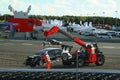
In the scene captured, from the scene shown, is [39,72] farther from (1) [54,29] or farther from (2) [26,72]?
(1) [54,29]

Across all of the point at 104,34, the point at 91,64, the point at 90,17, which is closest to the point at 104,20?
the point at 90,17

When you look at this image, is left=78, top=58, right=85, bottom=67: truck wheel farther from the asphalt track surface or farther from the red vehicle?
the asphalt track surface

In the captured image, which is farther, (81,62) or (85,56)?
(85,56)

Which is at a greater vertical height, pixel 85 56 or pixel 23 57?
pixel 85 56

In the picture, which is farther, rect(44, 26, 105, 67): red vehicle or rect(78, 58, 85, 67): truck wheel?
rect(44, 26, 105, 67): red vehicle

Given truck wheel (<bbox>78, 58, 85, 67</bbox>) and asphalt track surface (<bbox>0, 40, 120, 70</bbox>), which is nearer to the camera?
truck wheel (<bbox>78, 58, 85, 67</bbox>)

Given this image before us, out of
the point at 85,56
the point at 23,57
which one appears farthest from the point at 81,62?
the point at 23,57

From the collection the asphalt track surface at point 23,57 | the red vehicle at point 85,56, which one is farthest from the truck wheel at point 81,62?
the asphalt track surface at point 23,57

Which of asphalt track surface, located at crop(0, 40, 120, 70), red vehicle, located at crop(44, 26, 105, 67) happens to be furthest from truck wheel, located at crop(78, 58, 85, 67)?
asphalt track surface, located at crop(0, 40, 120, 70)

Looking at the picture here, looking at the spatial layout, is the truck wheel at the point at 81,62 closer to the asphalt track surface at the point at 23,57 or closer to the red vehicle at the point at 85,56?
the red vehicle at the point at 85,56

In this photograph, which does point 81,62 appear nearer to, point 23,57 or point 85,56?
point 85,56

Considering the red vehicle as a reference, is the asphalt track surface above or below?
below

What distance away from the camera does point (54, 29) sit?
2464 centimetres

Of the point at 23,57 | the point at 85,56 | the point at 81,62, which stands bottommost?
the point at 23,57
